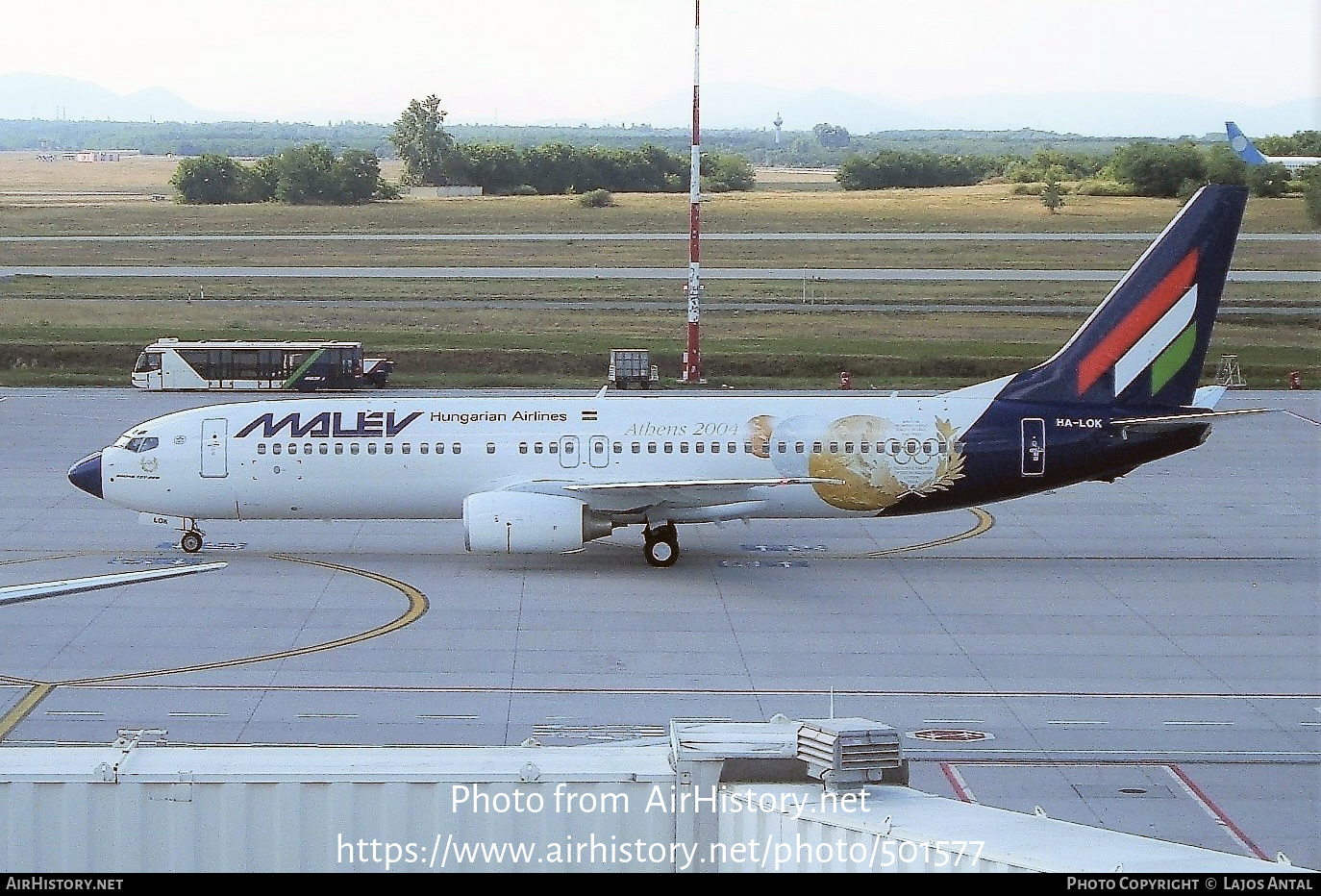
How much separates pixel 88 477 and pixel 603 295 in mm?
63629

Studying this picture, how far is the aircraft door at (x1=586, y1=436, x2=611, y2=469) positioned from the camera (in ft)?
133

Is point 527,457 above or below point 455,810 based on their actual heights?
below

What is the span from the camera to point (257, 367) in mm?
73500

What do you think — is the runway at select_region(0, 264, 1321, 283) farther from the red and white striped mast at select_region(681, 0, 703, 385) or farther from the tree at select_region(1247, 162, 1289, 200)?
the red and white striped mast at select_region(681, 0, 703, 385)

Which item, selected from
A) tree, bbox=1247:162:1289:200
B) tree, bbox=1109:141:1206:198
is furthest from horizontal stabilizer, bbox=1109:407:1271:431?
tree, bbox=1109:141:1206:198

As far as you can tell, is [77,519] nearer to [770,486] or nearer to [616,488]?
[616,488]

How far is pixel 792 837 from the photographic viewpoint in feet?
51.8

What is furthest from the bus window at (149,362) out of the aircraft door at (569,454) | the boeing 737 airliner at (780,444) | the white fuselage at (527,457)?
the aircraft door at (569,454)

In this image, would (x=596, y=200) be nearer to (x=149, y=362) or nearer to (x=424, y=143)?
(x=424, y=143)

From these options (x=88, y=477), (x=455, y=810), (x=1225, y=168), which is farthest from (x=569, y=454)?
(x=1225, y=168)

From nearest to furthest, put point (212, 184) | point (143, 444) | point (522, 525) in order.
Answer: point (522, 525)
point (143, 444)
point (212, 184)

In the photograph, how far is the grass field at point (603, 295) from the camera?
78.0 meters

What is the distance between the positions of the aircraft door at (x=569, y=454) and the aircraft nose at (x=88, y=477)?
38.7ft

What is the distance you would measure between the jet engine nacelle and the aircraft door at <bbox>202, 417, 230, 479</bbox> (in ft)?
21.3
